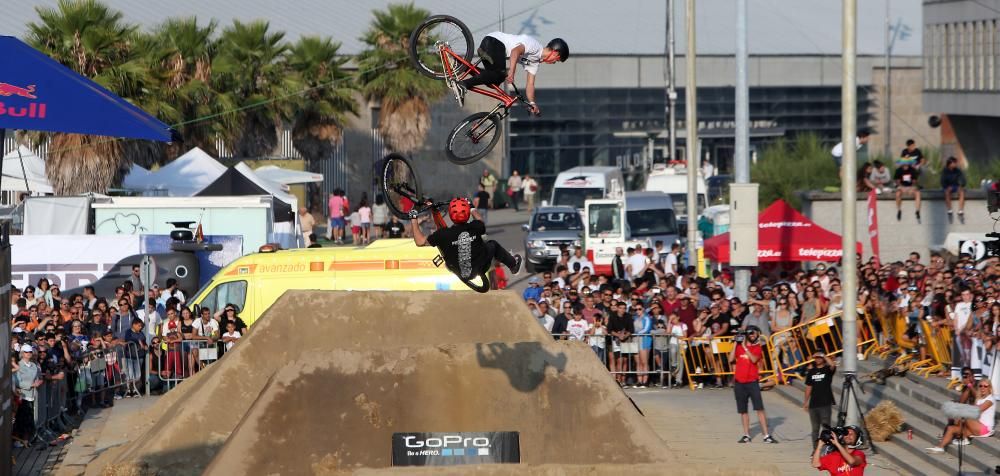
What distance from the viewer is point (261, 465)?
50.6ft

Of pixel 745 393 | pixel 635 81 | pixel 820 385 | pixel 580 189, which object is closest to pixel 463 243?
pixel 820 385

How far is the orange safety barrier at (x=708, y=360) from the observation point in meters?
24.1

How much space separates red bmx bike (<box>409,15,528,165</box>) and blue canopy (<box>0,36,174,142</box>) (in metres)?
9.25

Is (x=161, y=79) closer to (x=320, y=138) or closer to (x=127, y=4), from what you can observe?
(x=320, y=138)

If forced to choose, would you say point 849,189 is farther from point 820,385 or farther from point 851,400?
point 820,385

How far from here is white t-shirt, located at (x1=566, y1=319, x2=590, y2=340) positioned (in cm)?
2397

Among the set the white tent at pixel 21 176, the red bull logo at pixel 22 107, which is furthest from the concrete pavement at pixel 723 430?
the white tent at pixel 21 176

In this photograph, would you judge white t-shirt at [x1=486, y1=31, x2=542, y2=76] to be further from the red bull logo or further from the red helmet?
the red bull logo

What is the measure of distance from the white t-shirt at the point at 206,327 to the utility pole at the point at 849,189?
1014cm

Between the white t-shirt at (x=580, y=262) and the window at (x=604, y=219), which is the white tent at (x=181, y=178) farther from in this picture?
the window at (x=604, y=219)

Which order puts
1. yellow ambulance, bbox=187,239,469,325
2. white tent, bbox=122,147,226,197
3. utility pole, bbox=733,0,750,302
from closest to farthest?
yellow ambulance, bbox=187,239,469,325 < utility pole, bbox=733,0,750,302 < white tent, bbox=122,147,226,197

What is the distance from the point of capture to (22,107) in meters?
21.5

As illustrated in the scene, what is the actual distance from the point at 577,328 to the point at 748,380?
4579mm

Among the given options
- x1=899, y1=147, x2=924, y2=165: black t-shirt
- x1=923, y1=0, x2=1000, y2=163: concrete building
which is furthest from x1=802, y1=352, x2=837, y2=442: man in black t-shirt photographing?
x1=923, y1=0, x2=1000, y2=163: concrete building
